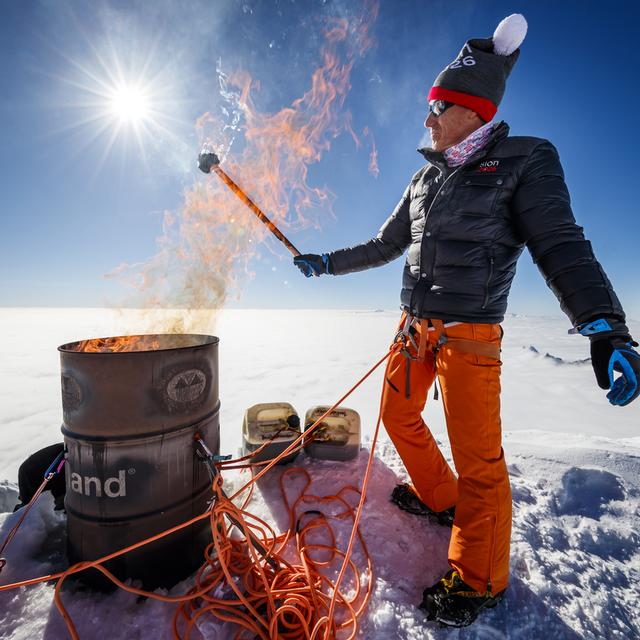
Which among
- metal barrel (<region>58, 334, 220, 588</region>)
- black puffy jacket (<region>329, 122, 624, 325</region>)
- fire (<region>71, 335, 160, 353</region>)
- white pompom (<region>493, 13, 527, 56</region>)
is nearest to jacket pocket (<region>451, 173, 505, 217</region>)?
black puffy jacket (<region>329, 122, 624, 325</region>)

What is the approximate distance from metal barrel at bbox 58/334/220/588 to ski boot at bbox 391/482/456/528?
1.59 meters

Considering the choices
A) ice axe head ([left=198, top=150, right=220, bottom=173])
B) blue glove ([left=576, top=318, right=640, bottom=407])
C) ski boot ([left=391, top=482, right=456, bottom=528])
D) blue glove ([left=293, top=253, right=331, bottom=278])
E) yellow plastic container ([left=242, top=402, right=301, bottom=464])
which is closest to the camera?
blue glove ([left=576, top=318, right=640, bottom=407])

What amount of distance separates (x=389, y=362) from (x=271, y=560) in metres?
1.45

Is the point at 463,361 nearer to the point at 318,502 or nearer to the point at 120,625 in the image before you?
the point at 318,502

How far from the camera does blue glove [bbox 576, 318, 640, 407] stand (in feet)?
4.60

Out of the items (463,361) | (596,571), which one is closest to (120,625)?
(463,361)

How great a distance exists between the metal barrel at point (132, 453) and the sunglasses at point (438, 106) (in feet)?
6.96

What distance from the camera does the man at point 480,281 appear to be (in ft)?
4.88

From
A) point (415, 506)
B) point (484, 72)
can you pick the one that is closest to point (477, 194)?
point (484, 72)

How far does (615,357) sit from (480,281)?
2.27 feet

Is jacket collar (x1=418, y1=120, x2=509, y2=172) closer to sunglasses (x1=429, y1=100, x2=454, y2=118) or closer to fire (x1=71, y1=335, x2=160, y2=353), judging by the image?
sunglasses (x1=429, y1=100, x2=454, y2=118)

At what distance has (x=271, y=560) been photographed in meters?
1.84

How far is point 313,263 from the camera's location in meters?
2.90

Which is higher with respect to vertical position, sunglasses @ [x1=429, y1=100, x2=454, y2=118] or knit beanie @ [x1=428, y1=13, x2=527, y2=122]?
knit beanie @ [x1=428, y1=13, x2=527, y2=122]
